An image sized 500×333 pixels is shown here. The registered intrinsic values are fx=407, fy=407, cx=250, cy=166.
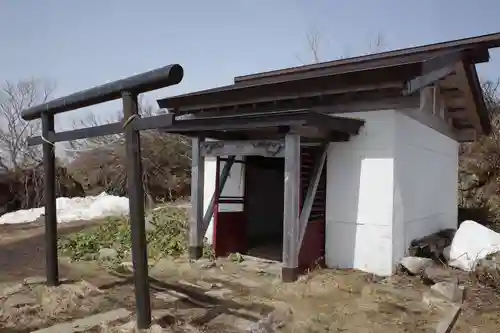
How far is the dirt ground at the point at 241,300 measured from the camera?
14.0ft

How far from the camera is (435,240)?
7297 millimetres

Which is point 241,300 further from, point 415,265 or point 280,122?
point 415,265

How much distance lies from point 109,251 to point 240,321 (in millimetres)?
4362

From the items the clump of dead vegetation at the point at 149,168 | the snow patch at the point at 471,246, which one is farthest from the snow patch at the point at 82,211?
the snow patch at the point at 471,246

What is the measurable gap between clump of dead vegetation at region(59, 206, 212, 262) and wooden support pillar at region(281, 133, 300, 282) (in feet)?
6.69

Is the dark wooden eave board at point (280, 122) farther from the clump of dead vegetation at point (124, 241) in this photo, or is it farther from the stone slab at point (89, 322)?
the clump of dead vegetation at point (124, 241)

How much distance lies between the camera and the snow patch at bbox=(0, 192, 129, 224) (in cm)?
1399

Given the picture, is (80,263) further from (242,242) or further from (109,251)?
(242,242)

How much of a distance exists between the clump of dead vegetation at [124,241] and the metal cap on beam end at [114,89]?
329cm

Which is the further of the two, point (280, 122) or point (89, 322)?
point (280, 122)

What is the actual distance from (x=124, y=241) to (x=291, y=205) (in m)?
4.59

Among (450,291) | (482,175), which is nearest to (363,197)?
(450,291)

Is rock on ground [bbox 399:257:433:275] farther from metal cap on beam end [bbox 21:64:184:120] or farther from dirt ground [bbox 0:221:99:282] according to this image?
dirt ground [bbox 0:221:99:282]

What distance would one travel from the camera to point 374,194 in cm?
631
